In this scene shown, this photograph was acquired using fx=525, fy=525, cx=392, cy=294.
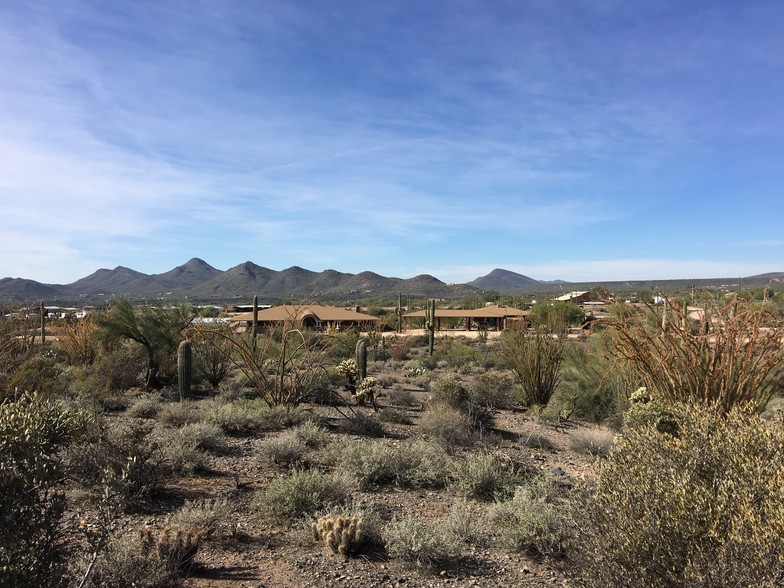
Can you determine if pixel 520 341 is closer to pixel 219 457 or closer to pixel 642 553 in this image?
pixel 219 457

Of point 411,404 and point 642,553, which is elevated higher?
point 642,553

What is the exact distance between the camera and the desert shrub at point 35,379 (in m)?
9.18

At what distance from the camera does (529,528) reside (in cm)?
536

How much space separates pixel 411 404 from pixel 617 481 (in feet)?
33.5

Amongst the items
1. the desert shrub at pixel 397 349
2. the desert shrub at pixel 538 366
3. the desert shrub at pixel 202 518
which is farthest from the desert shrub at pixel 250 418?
the desert shrub at pixel 397 349

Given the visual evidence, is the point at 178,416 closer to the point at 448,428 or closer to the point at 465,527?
the point at 448,428

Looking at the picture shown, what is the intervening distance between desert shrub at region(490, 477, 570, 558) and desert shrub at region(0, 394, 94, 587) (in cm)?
384

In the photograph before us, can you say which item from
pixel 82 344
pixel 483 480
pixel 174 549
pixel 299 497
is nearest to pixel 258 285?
pixel 82 344

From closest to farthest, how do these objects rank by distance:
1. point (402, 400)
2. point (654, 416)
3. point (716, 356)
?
point (716, 356) < point (654, 416) < point (402, 400)

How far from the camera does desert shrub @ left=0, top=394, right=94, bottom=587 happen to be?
9.98 ft

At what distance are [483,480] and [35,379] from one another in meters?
8.30

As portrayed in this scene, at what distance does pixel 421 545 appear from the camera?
4953mm

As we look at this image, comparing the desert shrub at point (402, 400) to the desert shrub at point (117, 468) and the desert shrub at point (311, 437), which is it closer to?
the desert shrub at point (311, 437)

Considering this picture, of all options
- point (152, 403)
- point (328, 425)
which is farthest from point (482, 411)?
point (152, 403)
